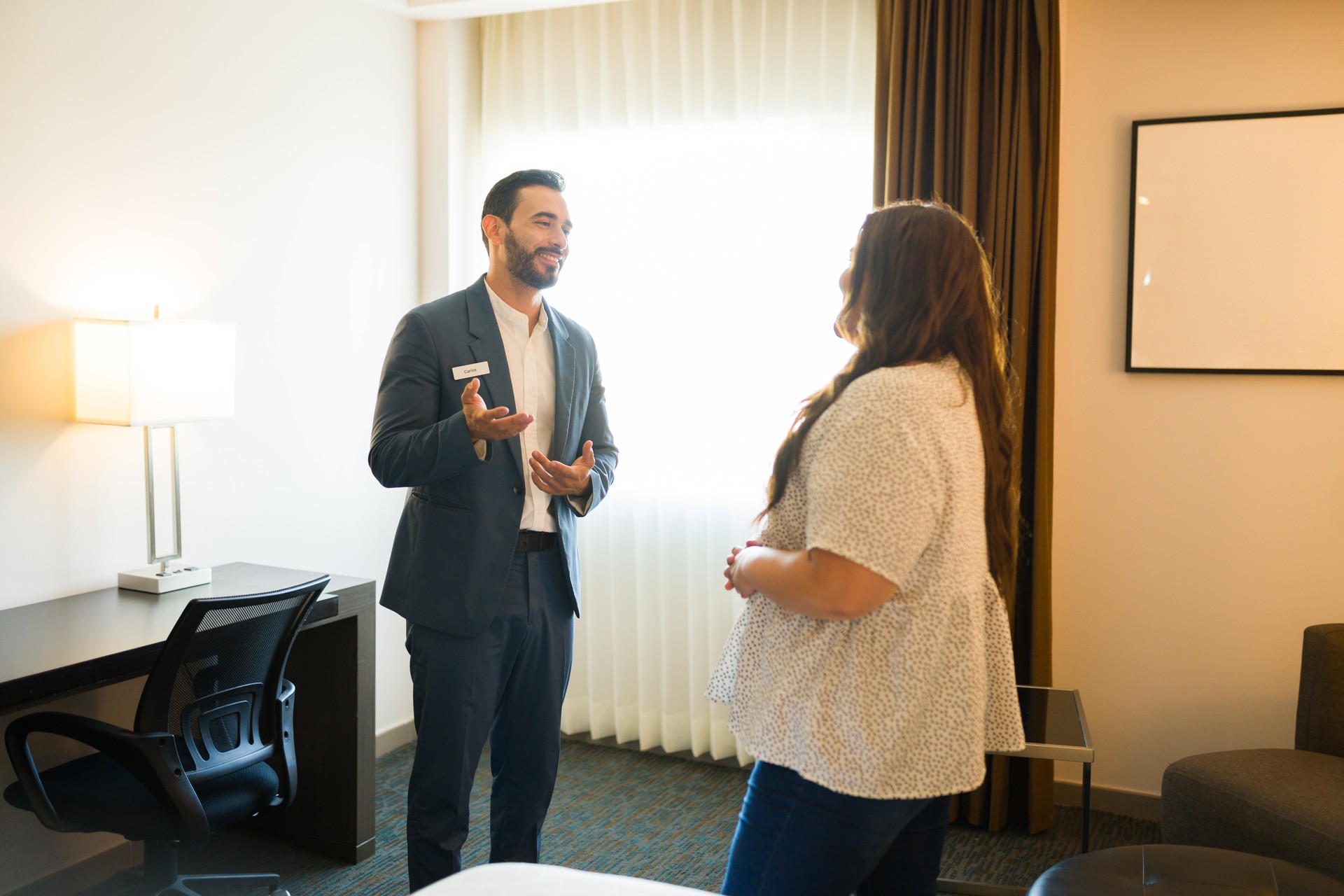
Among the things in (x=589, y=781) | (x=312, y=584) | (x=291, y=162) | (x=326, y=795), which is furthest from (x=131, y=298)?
(x=589, y=781)

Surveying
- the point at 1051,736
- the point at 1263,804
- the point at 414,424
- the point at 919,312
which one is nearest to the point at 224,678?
the point at 414,424

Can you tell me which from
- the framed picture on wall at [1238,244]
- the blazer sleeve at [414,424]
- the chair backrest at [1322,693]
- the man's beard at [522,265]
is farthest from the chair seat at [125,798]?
the framed picture on wall at [1238,244]

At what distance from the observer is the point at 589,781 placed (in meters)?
3.47

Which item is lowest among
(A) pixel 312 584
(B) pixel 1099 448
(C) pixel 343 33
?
(A) pixel 312 584

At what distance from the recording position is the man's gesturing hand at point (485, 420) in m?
2.02

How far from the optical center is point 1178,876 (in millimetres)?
1891

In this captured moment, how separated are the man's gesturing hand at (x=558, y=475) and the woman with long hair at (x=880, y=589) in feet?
2.71

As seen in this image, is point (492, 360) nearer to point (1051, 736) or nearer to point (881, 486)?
point (881, 486)

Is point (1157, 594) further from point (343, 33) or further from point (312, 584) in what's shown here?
point (343, 33)

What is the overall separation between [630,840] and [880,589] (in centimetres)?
204

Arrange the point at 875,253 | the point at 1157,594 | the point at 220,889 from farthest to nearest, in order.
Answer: the point at 1157,594 < the point at 220,889 < the point at 875,253

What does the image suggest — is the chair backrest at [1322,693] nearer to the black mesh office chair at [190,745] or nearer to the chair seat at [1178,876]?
the chair seat at [1178,876]

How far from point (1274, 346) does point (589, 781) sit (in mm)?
2549

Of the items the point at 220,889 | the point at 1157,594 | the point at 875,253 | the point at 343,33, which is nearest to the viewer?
the point at 875,253
